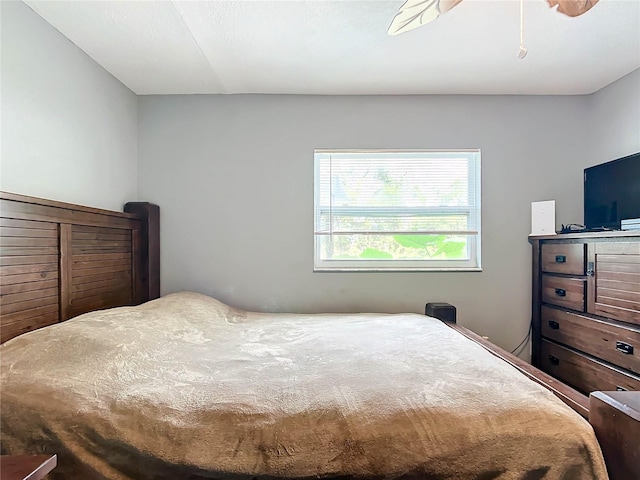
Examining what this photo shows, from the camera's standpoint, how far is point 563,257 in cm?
235

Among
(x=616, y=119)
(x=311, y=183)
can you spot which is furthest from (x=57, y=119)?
(x=616, y=119)

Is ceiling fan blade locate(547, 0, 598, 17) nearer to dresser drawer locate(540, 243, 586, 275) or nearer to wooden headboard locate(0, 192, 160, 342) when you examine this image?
dresser drawer locate(540, 243, 586, 275)

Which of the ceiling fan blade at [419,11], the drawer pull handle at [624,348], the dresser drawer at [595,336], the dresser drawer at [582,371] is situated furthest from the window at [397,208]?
the ceiling fan blade at [419,11]

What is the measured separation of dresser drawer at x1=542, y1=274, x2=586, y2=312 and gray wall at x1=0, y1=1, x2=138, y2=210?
2.97m

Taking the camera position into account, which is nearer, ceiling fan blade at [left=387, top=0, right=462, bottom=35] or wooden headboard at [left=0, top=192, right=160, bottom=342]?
ceiling fan blade at [left=387, top=0, right=462, bottom=35]

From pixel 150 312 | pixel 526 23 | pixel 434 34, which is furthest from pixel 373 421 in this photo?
pixel 526 23

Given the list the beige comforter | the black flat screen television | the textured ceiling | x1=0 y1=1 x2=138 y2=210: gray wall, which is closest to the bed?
the beige comforter

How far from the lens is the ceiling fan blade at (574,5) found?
1232 mm

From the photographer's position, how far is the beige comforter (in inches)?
37.2

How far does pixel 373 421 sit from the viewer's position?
3.27 ft

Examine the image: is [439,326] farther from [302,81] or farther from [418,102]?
[302,81]

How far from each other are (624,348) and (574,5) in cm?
163

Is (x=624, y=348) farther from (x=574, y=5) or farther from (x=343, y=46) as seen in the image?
(x=343, y=46)

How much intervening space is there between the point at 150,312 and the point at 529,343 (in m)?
2.57
